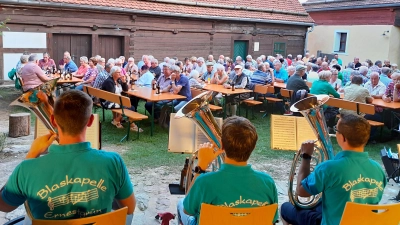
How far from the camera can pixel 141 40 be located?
54.3 feet

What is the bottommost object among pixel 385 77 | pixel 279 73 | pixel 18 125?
pixel 18 125

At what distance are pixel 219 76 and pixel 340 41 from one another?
16.7m

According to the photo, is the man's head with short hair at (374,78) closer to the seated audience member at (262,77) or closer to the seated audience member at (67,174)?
the seated audience member at (262,77)

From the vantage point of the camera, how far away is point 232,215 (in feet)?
7.91

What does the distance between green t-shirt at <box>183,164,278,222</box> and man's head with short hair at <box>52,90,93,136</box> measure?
0.79 meters

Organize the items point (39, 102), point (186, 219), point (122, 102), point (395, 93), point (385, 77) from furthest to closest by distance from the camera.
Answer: point (385, 77)
point (395, 93)
point (122, 102)
point (39, 102)
point (186, 219)

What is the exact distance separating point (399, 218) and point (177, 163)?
4.29m

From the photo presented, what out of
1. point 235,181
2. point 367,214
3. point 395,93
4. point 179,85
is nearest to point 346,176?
point 367,214

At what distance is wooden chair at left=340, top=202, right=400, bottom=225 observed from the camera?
8.57 feet

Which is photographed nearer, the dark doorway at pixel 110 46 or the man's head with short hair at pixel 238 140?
the man's head with short hair at pixel 238 140

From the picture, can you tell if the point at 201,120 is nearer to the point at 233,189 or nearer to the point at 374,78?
the point at 233,189

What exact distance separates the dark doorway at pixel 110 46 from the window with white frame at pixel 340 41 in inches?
573

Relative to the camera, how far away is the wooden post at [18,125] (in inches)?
312

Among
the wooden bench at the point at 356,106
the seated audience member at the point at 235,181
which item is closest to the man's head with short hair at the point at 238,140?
the seated audience member at the point at 235,181
